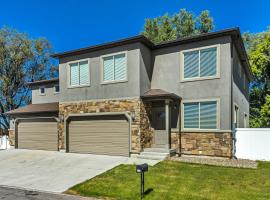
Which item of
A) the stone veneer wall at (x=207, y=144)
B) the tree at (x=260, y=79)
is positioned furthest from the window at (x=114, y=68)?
the tree at (x=260, y=79)

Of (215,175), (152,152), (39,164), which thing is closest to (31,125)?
(39,164)

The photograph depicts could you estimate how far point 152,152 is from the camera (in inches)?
492

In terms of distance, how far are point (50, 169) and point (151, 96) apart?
6.29 m

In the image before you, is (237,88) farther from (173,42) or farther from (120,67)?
(120,67)

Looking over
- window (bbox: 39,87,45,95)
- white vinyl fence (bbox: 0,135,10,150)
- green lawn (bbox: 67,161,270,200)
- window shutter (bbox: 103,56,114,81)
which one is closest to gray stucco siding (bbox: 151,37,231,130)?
window shutter (bbox: 103,56,114,81)

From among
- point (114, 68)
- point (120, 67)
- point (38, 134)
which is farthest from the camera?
point (38, 134)

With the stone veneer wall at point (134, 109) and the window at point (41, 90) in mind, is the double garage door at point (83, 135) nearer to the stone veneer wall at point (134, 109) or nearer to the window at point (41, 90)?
the stone veneer wall at point (134, 109)

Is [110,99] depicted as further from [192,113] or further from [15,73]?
[15,73]

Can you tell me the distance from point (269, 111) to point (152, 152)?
16.2 metres

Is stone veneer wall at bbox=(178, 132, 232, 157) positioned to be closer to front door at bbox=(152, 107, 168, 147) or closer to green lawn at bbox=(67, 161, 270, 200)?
front door at bbox=(152, 107, 168, 147)

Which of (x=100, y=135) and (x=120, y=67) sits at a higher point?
(x=120, y=67)

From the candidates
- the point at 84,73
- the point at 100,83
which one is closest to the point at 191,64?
the point at 100,83

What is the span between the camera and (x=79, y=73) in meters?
15.1

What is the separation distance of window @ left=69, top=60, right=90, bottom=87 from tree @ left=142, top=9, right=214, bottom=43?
57.1ft
